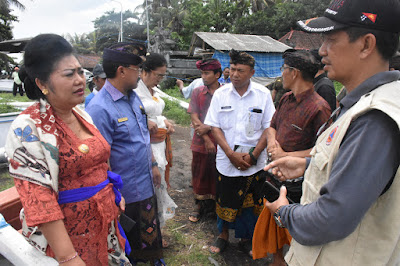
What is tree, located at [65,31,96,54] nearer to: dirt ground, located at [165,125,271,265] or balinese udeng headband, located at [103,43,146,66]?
dirt ground, located at [165,125,271,265]

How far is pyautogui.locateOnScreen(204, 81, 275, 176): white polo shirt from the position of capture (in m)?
2.79

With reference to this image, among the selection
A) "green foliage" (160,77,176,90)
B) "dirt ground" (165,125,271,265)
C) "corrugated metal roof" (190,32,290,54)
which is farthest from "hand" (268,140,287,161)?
"green foliage" (160,77,176,90)

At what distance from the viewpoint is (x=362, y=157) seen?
3.01 ft

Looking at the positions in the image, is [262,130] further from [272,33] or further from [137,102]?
[272,33]

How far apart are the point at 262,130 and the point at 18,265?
2326 mm

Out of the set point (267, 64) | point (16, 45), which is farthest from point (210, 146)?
point (267, 64)

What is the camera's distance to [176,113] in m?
8.97

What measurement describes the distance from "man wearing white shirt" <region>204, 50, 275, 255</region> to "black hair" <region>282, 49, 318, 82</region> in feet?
1.92

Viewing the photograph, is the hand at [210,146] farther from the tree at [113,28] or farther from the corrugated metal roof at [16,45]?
the tree at [113,28]

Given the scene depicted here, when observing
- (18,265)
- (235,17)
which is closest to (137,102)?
(18,265)

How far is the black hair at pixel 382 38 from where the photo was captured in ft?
3.34

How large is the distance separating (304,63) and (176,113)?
6926 mm

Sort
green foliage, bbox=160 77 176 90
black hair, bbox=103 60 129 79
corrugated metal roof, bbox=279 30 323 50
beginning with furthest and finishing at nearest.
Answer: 1. corrugated metal roof, bbox=279 30 323 50
2. green foliage, bbox=160 77 176 90
3. black hair, bbox=103 60 129 79

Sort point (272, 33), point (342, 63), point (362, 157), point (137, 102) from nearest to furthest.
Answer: point (362, 157) → point (342, 63) → point (137, 102) → point (272, 33)
